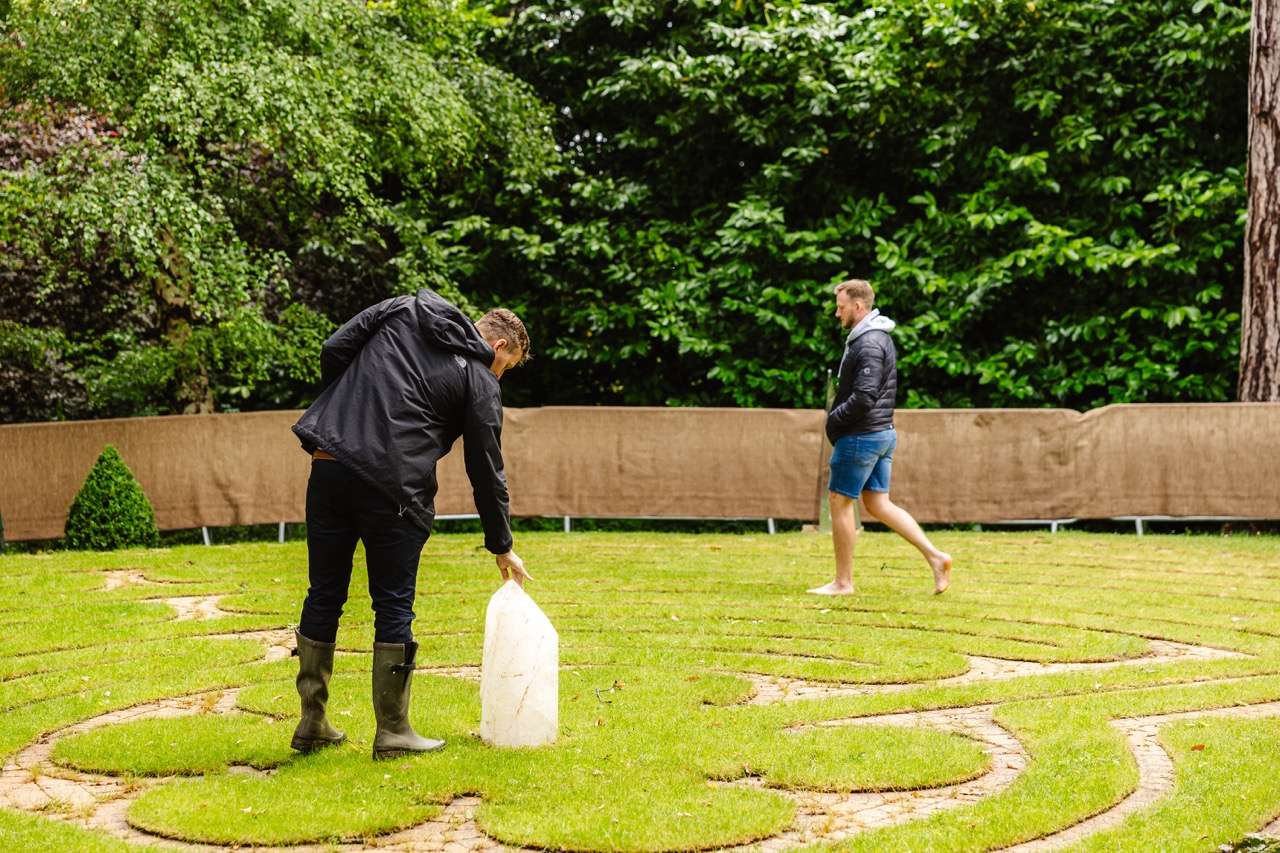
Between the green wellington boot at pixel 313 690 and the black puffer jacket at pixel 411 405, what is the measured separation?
64 cm

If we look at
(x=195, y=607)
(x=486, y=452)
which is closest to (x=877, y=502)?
(x=195, y=607)

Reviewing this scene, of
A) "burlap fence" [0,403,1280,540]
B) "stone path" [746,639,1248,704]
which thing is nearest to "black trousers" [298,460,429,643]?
"stone path" [746,639,1248,704]

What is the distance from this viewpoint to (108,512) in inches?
549

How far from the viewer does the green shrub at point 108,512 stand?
13859 millimetres

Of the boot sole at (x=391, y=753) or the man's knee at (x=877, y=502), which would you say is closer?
the boot sole at (x=391, y=753)

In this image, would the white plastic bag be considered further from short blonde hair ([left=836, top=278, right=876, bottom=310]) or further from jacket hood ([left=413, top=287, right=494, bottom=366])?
short blonde hair ([left=836, top=278, right=876, bottom=310])

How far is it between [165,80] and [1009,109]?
9.80 meters

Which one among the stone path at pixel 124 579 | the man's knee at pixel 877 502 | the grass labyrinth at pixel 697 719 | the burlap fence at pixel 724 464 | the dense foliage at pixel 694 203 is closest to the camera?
the grass labyrinth at pixel 697 719

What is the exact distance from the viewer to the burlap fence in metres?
14.6

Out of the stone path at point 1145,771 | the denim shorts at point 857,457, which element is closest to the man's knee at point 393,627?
the stone path at point 1145,771

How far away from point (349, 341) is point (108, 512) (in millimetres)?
9578

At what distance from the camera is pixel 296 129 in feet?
44.9

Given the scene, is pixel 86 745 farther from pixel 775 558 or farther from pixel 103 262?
pixel 103 262

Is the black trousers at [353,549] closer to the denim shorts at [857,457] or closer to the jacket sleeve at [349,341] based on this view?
the jacket sleeve at [349,341]
